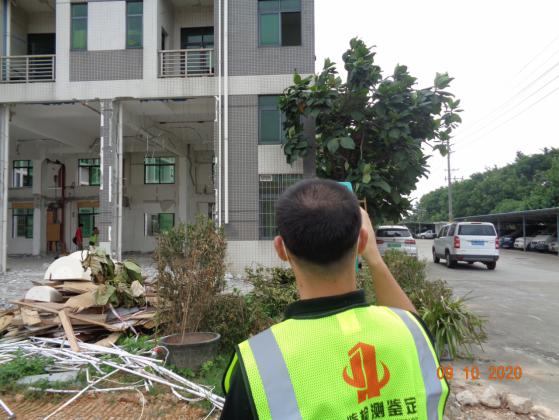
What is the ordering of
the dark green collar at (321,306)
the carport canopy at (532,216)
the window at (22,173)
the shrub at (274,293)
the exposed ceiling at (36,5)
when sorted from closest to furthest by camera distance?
the dark green collar at (321,306) < the shrub at (274,293) < the exposed ceiling at (36,5) < the window at (22,173) < the carport canopy at (532,216)

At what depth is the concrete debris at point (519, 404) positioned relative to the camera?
375 centimetres

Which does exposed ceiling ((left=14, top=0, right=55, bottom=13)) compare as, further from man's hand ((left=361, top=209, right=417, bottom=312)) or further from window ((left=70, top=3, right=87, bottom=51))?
man's hand ((left=361, top=209, right=417, bottom=312))

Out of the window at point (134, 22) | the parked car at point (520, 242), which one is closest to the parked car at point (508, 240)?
the parked car at point (520, 242)

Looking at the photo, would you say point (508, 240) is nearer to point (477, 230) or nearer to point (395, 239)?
point (477, 230)

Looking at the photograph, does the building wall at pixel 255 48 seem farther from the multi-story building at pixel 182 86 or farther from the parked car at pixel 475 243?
the parked car at pixel 475 243

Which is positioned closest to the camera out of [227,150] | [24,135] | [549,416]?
[549,416]

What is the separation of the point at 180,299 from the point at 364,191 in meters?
4.54

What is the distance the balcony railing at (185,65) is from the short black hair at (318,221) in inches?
464

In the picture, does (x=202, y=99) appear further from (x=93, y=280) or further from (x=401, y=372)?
(x=401, y=372)

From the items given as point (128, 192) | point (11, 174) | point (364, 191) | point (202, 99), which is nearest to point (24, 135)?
point (11, 174)

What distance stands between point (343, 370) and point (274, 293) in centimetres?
485

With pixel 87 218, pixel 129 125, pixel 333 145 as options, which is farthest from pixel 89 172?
pixel 333 145

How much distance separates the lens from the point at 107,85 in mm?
12141

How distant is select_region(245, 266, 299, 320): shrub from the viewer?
18.8ft
